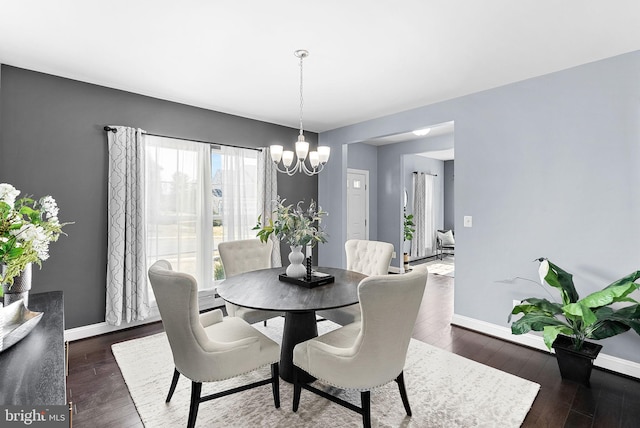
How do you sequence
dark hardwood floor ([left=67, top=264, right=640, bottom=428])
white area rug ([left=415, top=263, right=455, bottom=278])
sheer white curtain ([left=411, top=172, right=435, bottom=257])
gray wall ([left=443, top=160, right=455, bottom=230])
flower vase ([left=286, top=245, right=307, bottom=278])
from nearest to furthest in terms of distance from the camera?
dark hardwood floor ([left=67, top=264, right=640, bottom=428]) → flower vase ([left=286, top=245, right=307, bottom=278]) → white area rug ([left=415, top=263, right=455, bottom=278]) → sheer white curtain ([left=411, top=172, right=435, bottom=257]) → gray wall ([left=443, top=160, right=455, bottom=230])

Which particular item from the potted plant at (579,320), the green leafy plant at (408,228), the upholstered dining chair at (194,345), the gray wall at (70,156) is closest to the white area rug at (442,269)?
the green leafy plant at (408,228)

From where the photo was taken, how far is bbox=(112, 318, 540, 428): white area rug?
6.56 feet

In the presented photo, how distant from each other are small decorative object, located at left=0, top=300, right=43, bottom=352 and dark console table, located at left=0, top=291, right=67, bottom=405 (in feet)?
0.09

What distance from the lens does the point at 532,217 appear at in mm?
3117

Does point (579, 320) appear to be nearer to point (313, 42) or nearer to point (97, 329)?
point (313, 42)

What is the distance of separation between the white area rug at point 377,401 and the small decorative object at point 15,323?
101 cm

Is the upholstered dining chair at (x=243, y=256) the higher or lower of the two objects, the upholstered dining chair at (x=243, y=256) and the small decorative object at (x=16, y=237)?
the lower

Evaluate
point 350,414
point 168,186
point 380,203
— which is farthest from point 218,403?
point 380,203

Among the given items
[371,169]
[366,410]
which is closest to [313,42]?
[366,410]

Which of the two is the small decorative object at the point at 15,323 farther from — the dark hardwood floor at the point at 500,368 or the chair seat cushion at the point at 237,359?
the dark hardwood floor at the point at 500,368

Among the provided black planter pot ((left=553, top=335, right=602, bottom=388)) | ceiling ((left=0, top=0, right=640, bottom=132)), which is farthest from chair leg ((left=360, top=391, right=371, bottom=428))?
ceiling ((left=0, top=0, right=640, bottom=132))

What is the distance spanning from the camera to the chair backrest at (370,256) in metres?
3.04

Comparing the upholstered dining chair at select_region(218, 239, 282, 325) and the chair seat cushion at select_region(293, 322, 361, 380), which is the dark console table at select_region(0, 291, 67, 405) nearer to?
the chair seat cushion at select_region(293, 322, 361, 380)

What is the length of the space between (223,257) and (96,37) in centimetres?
202
